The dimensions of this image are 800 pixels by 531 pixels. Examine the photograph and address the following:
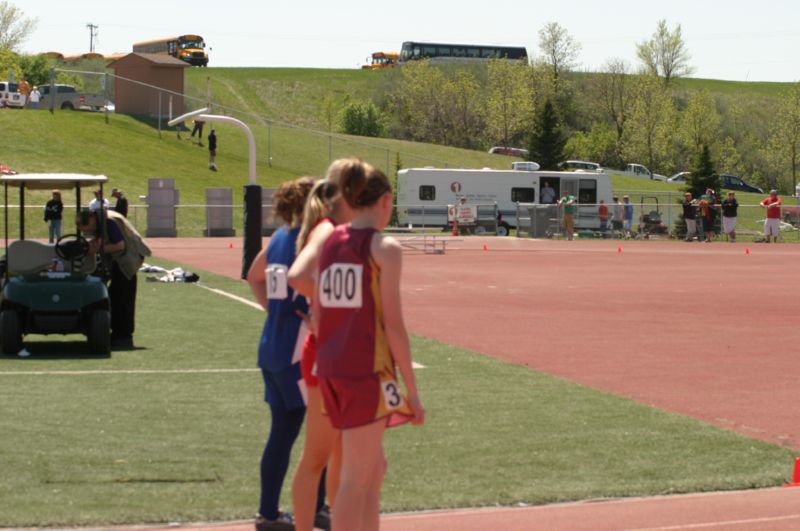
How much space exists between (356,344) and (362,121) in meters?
104

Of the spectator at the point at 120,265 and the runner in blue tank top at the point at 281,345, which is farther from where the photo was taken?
the spectator at the point at 120,265

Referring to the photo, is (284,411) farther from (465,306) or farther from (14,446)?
(465,306)

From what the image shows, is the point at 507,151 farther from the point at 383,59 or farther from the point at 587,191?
the point at 383,59

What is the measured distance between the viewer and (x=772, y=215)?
48.5 m

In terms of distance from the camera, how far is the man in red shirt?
4728cm

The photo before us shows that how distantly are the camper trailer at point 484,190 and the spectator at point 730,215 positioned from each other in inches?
313

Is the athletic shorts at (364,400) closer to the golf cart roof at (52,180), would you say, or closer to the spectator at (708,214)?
the golf cart roof at (52,180)

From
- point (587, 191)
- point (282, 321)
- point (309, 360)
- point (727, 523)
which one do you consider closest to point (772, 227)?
point (587, 191)

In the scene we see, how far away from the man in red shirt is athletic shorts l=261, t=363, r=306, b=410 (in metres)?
41.6

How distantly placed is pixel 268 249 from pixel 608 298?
17623mm

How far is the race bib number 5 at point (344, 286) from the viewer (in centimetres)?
586

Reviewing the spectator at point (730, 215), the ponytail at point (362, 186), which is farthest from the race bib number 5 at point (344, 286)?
the spectator at point (730, 215)

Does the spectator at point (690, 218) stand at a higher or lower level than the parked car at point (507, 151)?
lower

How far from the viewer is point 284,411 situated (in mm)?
6973
